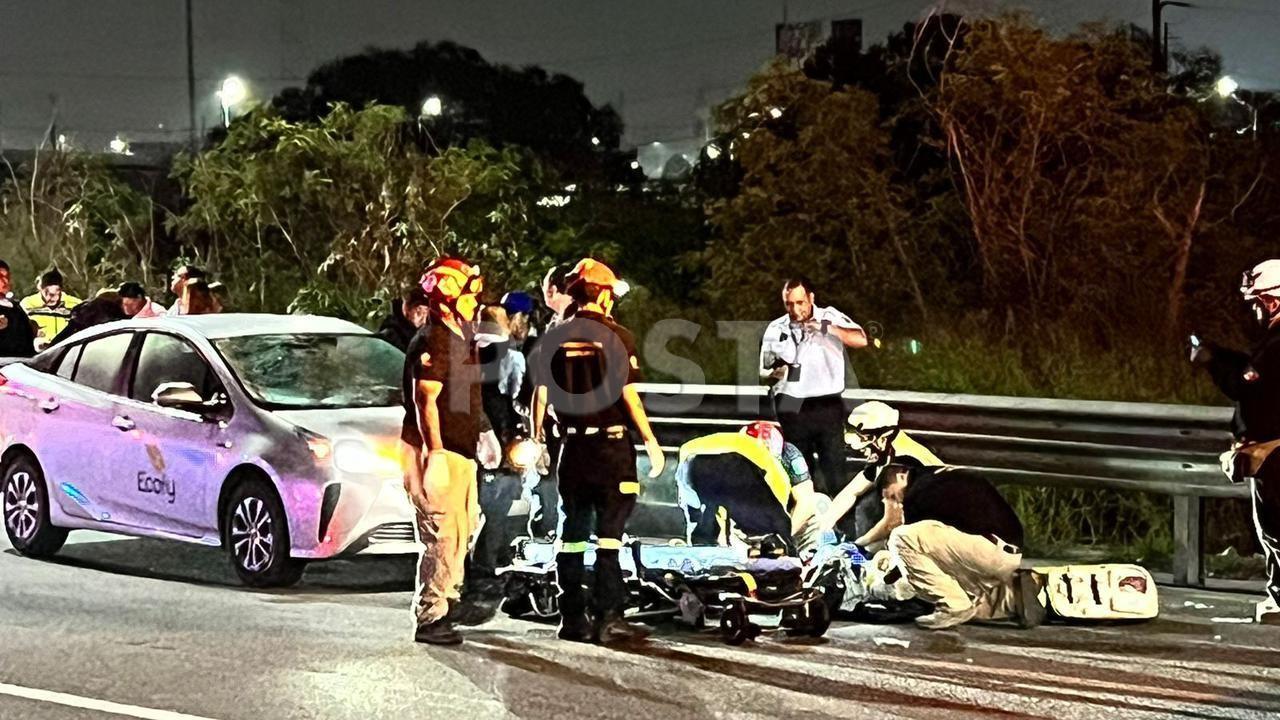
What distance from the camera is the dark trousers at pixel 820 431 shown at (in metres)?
10.2

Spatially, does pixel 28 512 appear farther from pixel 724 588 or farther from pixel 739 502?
pixel 724 588

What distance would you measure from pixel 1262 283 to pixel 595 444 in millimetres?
3133

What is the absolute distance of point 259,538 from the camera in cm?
936

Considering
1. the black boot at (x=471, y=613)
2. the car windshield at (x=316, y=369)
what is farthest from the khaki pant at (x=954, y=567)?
the car windshield at (x=316, y=369)

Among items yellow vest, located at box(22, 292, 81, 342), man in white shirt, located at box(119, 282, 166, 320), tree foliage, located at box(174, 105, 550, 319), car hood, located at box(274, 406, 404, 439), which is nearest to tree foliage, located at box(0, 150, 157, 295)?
tree foliage, located at box(174, 105, 550, 319)

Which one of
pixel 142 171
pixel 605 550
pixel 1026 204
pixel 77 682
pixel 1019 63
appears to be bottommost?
pixel 77 682

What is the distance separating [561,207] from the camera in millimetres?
34875

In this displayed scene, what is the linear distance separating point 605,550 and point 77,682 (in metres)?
2.24

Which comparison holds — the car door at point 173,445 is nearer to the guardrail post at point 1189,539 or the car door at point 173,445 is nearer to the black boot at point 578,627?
the black boot at point 578,627

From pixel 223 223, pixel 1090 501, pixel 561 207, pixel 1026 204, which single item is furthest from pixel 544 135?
pixel 1090 501

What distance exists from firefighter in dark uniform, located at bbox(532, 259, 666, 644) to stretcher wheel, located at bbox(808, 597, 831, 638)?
0.80 m

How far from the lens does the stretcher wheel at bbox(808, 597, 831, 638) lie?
7.89 meters

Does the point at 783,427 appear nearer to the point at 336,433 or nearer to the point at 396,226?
the point at 336,433

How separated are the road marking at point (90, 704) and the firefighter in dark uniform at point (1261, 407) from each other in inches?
186
